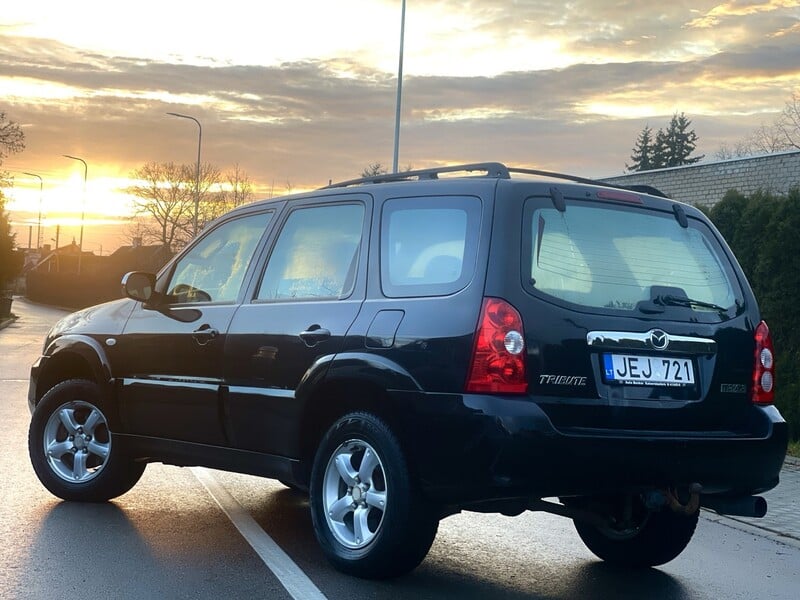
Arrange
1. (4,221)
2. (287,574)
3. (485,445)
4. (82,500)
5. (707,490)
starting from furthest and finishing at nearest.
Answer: (4,221), (82,500), (287,574), (707,490), (485,445)

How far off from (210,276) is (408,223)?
1.66m

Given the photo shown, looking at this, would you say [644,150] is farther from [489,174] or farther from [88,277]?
[489,174]

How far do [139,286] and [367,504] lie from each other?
2.44 meters

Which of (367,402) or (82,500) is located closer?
(367,402)

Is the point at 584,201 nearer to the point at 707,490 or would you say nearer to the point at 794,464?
the point at 707,490

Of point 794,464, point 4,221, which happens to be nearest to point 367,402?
point 794,464

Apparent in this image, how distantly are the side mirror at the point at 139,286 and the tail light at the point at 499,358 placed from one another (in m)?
2.88

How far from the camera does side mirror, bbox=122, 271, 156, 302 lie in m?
7.10

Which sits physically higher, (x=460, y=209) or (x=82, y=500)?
(x=460, y=209)

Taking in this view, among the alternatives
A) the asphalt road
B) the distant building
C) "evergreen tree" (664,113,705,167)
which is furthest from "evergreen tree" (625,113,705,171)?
the asphalt road

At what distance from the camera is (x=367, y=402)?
5531 millimetres

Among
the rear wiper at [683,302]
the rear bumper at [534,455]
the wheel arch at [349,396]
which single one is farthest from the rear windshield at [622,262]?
the wheel arch at [349,396]

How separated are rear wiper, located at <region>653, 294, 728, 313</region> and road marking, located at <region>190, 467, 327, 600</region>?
2039mm

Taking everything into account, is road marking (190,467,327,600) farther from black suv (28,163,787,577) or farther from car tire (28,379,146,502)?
car tire (28,379,146,502)
